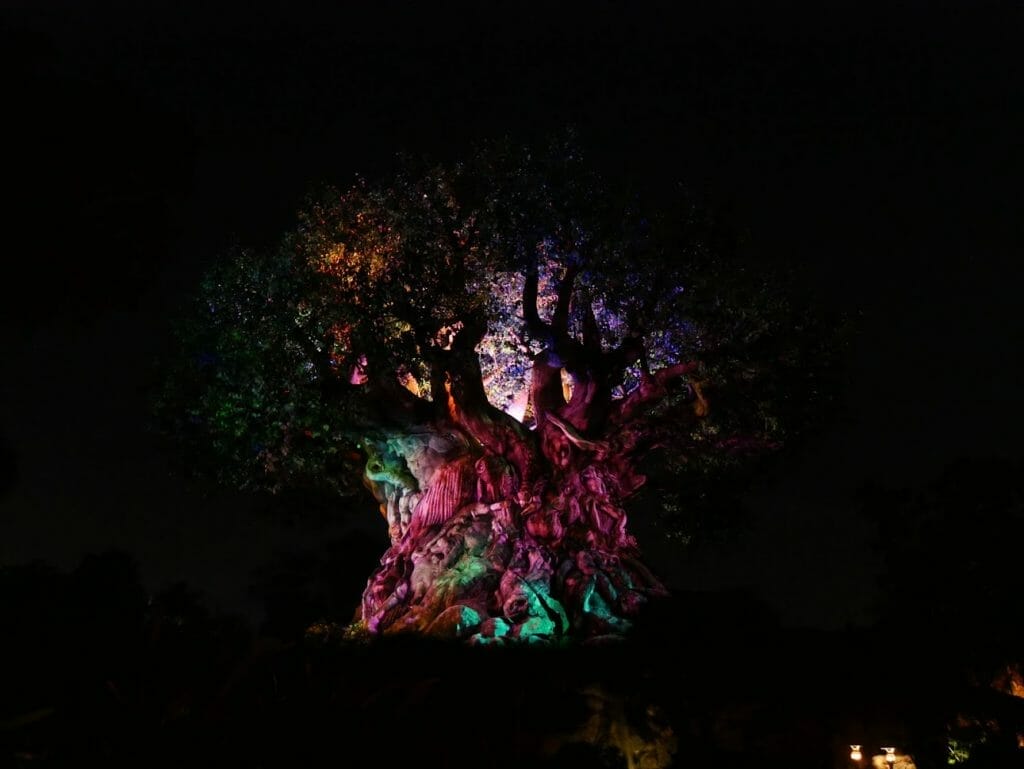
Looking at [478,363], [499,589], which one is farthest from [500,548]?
[478,363]

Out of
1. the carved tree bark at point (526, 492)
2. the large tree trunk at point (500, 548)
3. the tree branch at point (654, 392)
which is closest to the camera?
the large tree trunk at point (500, 548)

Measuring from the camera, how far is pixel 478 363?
Result: 19.3 metres

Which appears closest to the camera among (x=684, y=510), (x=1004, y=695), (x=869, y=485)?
(x=1004, y=695)

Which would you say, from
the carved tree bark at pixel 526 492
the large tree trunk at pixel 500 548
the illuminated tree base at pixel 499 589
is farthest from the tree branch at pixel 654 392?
the illuminated tree base at pixel 499 589

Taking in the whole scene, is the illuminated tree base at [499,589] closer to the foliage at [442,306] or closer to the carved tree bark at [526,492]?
the carved tree bark at [526,492]

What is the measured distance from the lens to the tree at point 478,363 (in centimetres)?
1792

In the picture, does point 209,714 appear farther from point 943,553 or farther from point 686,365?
point 943,553

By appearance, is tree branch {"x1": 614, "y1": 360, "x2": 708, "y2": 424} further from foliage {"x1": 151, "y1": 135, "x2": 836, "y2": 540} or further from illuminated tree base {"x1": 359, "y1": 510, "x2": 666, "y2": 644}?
illuminated tree base {"x1": 359, "y1": 510, "x2": 666, "y2": 644}

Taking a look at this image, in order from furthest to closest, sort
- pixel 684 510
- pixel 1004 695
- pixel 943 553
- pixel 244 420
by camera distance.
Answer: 1. pixel 684 510
2. pixel 943 553
3. pixel 244 420
4. pixel 1004 695

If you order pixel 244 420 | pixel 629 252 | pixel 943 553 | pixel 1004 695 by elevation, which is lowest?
pixel 1004 695

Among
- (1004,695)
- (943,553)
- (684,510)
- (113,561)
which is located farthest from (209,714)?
(684,510)

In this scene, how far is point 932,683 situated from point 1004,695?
3.67 ft

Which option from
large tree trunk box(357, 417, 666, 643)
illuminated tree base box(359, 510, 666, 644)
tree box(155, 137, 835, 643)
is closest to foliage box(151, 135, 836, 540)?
tree box(155, 137, 835, 643)

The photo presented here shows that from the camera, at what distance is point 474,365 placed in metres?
18.8
